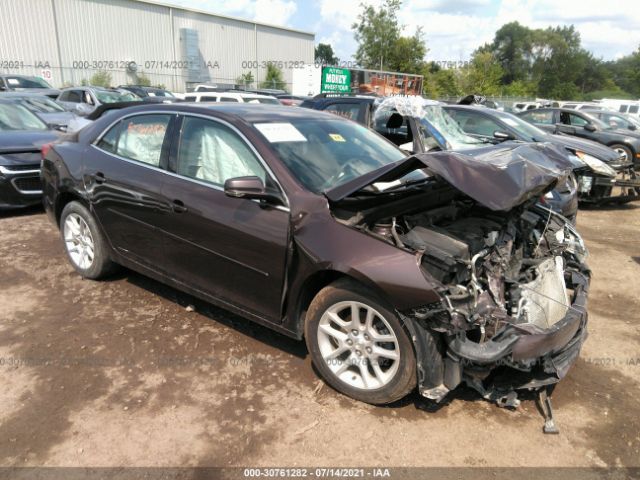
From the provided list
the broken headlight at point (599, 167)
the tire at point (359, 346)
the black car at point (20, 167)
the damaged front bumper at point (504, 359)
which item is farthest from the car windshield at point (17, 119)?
the broken headlight at point (599, 167)

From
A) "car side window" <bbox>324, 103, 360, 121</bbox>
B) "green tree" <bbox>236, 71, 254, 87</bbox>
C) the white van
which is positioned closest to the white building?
"green tree" <bbox>236, 71, 254, 87</bbox>

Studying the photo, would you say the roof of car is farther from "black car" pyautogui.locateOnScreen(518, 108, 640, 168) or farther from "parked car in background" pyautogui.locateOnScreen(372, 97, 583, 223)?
"black car" pyautogui.locateOnScreen(518, 108, 640, 168)

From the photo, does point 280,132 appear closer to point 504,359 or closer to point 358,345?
point 358,345

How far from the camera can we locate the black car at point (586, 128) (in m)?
11.0

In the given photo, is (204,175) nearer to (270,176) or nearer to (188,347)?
(270,176)

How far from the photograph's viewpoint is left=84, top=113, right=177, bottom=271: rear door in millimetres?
3828

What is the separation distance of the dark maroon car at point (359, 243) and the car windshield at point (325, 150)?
0.05ft

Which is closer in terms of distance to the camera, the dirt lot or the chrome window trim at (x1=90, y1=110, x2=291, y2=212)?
the dirt lot

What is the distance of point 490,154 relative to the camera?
3.34m

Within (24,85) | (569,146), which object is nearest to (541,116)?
(569,146)

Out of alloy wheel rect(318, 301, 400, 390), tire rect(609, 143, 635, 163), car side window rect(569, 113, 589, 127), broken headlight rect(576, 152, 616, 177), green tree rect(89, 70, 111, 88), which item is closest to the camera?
alloy wheel rect(318, 301, 400, 390)

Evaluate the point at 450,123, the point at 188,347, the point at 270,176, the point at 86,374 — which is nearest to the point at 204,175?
the point at 270,176

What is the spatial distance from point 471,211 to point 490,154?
0.47 metres

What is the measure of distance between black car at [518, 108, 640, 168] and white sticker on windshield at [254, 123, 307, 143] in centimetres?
959
